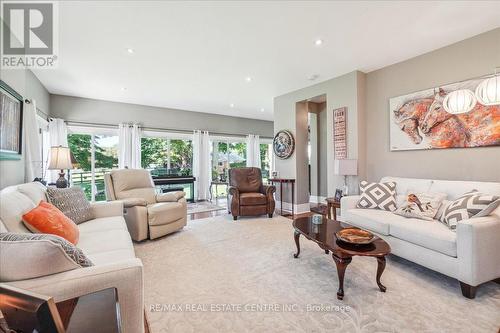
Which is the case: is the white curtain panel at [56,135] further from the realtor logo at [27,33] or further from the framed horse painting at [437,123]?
the framed horse painting at [437,123]

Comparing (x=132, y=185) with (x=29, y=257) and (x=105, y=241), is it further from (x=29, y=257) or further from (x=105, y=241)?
(x=29, y=257)

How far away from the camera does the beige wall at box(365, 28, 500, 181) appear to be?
8.37 ft

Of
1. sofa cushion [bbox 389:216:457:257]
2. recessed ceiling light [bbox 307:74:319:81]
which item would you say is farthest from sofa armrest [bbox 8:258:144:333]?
recessed ceiling light [bbox 307:74:319:81]

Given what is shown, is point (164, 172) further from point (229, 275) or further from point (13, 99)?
point (229, 275)

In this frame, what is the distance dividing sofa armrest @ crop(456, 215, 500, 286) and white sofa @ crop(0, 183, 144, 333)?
2.35m

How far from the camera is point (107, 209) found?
2684 millimetres

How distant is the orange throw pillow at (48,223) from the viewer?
1.51 metres

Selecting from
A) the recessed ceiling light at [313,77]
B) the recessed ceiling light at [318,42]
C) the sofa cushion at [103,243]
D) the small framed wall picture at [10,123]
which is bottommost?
the sofa cushion at [103,243]

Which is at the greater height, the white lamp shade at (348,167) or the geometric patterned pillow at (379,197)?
the white lamp shade at (348,167)

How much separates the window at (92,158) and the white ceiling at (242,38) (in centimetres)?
130

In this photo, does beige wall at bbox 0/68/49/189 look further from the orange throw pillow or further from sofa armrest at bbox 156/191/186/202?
sofa armrest at bbox 156/191/186/202

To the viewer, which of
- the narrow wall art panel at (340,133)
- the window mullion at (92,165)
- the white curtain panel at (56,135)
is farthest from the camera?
the window mullion at (92,165)

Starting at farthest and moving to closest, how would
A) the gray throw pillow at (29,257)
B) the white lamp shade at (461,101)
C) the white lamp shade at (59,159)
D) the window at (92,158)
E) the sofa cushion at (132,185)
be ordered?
the window at (92,158) → the sofa cushion at (132,185) → the white lamp shade at (59,159) → the white lamp shade at (461,101) → the gray throw pillow at (29,257)

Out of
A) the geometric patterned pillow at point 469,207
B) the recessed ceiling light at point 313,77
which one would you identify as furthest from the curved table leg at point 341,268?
the recessed ceiling light at point 313,77
